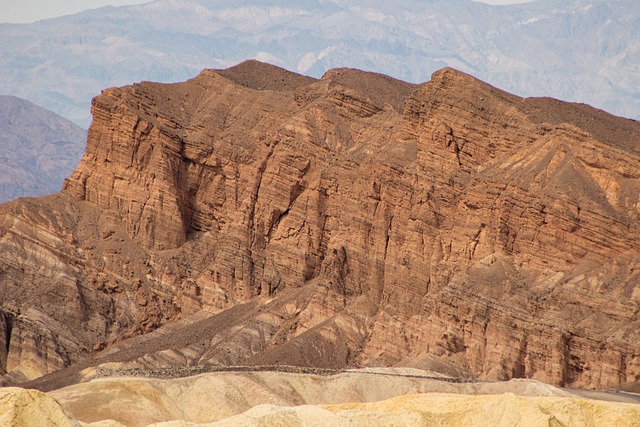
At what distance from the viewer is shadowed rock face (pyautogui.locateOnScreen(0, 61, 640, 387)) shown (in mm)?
88688

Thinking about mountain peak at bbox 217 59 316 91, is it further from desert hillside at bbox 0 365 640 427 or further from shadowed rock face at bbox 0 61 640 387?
desert hillside at bbox 0 365 640 427

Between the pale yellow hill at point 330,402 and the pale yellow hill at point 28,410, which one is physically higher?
the pale yellow hill at point 28,410

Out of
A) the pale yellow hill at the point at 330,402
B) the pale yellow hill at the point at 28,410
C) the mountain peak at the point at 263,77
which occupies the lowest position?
the pale yellow hill at the point at 330,402

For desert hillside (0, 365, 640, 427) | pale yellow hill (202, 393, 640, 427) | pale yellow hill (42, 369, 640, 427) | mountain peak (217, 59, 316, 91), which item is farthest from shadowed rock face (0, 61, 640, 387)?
pale yellow hill (202, 393, 640, 427)

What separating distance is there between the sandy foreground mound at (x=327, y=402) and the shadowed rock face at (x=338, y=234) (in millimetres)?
5968

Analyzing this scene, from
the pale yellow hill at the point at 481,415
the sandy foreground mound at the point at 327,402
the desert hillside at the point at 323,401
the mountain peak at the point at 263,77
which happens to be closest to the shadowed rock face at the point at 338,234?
the mountain peak at the point at 263,77

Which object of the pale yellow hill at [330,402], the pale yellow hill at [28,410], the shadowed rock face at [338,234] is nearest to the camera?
the pale yellow hill at [28,410]

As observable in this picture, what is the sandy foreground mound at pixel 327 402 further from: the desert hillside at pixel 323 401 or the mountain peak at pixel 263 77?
the mountain peak at pixel 263 77

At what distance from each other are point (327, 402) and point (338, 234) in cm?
2401

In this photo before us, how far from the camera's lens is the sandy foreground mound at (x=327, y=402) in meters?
64.9

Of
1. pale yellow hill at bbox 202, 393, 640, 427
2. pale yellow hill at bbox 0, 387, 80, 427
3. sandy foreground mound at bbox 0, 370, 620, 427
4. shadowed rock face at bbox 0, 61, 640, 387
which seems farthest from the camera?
shadowed rock face at bbox 0, 61, 640, 387

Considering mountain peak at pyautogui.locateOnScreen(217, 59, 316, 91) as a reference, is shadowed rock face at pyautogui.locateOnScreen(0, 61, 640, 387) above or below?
below

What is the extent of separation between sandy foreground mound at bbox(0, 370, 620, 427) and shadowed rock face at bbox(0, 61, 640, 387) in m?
5.97

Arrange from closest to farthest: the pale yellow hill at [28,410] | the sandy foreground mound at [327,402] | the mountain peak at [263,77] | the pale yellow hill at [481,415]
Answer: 1. the pale yellow hill at [28,410]
2. the pale yellow hill at [481,415]
3. the sandy foreground mound at [327,402]
4. the mountain peak at [263,77]
